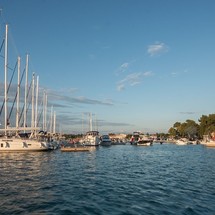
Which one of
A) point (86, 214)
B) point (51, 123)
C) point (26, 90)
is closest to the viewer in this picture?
point (86, 214)

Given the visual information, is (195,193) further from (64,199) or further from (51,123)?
(51,123)

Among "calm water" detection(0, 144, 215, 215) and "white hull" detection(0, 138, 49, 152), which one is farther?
"white hull" detection(0, 138, 49, 152)

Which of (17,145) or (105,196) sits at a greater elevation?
(17,145)

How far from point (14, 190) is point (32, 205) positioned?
6.32 m

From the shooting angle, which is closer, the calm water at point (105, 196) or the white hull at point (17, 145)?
the calm water at point (105, 196)

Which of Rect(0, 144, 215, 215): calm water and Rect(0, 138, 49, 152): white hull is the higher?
Rect(0, 138, 49, 152): white hull

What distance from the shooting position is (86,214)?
1933 centimetres

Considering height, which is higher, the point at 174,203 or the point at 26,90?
the point at 26,90

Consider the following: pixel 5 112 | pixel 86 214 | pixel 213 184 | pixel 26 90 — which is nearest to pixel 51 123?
pixel 26 90

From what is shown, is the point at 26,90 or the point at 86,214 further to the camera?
the point at 26,90

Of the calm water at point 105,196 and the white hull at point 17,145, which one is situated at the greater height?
the white hull at point 17,145

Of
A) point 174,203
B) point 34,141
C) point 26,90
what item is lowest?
point 174,203

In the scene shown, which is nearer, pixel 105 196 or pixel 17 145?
pixel 105 196

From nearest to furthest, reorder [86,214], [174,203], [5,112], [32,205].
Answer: [86,214] → [32,205] → [174,203] → [5,112]
